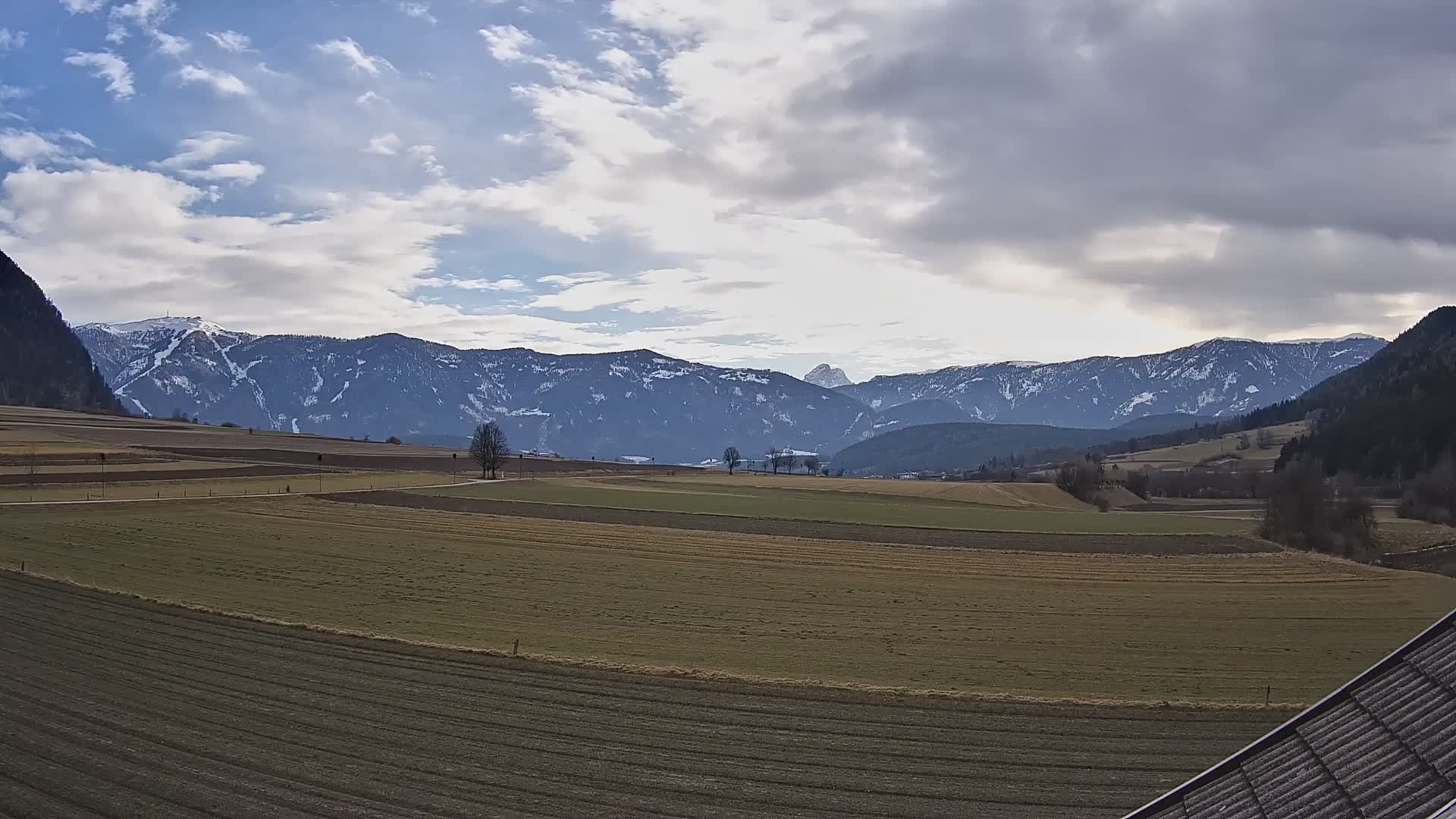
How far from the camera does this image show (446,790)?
59.2ft

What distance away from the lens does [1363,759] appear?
8.74 metres

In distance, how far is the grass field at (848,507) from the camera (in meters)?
80.5

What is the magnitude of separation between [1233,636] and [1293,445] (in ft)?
459

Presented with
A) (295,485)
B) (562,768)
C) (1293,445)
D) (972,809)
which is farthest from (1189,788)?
(1293,445)

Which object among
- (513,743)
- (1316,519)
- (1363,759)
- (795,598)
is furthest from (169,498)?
(1316,519)

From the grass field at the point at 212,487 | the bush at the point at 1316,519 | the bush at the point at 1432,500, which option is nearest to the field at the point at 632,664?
the grass field at the point at 212,487

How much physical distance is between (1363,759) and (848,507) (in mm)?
84991

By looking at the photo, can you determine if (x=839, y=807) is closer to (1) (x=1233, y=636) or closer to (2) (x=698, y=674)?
(2) (x=698, y=674)

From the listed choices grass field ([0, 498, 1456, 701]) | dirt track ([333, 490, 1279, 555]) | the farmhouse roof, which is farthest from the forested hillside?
the farmhouse roof

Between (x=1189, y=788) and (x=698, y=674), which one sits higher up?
(x=1189, y=788)

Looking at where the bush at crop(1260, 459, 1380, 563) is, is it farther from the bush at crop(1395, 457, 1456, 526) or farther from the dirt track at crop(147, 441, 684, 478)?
the dirt track at crop(147, 441, 684, 478)

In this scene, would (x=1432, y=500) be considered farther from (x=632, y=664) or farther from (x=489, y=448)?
(x=489, y=448)

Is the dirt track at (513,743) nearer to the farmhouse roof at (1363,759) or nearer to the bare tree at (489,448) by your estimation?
the farmhouse roof at (1363,759)

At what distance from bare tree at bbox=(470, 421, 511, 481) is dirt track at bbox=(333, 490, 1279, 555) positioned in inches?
1598
